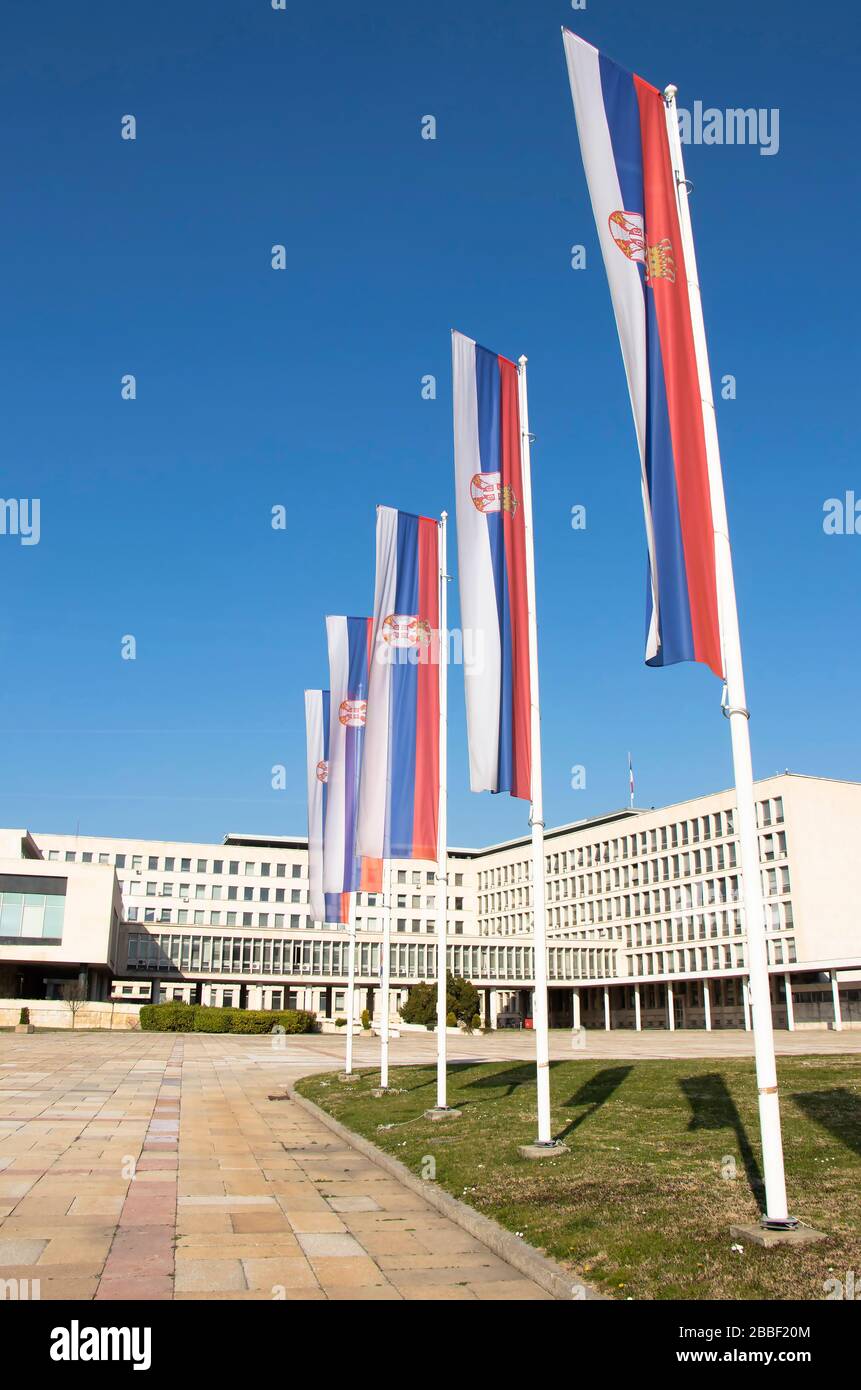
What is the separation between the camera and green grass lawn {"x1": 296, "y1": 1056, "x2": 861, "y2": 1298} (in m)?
7.29

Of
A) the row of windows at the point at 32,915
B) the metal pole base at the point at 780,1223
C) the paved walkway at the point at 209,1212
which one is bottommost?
the paved walkway at the point at 209,1212

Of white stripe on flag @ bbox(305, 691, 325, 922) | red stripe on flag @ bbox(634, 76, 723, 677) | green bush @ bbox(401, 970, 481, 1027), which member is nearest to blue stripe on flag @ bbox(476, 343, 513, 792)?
red stripe on flag @ bbox(634, 76, 723, 677)

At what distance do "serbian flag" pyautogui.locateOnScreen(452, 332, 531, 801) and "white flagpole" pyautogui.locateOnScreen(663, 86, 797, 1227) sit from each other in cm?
506

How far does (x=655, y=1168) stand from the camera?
426 inches

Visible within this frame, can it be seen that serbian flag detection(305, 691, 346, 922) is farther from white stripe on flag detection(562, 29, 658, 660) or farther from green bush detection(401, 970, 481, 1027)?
green bush detection(401, 970, 481, 1027)

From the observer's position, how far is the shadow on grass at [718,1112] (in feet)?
33.9

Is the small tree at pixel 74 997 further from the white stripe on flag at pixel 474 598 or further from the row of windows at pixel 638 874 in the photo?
the white stripe on flag at pixel 474 598

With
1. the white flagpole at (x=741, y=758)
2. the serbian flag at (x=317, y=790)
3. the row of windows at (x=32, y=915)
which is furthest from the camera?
the row of windows at (x=32, y=915)

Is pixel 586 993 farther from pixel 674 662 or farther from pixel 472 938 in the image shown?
pixel 674 662

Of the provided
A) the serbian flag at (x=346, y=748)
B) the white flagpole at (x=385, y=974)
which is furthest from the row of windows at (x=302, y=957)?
the serbian flag at (x=346, y=748)

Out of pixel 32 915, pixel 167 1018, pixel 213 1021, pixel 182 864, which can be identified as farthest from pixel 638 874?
pixel 32 915

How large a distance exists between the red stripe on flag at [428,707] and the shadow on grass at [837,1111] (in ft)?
23.9

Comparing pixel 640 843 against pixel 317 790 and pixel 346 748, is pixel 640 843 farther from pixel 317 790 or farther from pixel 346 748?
pixel 346 748

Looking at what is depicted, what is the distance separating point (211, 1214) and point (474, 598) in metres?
8.25
